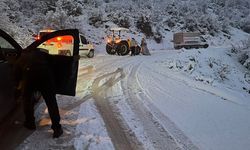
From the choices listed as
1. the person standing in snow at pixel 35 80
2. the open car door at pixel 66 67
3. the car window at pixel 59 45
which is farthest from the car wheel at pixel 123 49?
the person standing in snow at pixel 35 80

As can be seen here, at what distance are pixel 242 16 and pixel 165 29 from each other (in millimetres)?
17972

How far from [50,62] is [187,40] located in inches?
1221

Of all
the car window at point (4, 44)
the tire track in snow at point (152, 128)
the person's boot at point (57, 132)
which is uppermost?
the car window at point (4, 44)

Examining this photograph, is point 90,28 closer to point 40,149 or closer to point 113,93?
point 113,93

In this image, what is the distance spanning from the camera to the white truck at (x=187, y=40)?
36469 mm

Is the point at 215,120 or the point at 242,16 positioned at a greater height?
the point at 242,16

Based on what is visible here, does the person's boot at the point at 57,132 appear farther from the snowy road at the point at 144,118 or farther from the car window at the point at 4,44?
the car window at the point at 4,44

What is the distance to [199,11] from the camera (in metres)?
50.4

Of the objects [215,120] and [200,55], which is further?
[200,55]

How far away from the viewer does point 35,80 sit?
6520mm

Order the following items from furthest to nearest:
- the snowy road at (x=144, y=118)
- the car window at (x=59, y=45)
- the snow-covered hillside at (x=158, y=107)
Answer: the car window at (x=59, y=45) < the snow-covered hillside at (x=158, y=107) < the snowy road at (x=144, y=118)

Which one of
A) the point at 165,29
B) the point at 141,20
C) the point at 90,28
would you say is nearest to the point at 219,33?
the point at 165,29

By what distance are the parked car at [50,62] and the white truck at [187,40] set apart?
2978 centimetres

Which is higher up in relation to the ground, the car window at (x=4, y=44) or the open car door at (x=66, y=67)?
the car window at (x=4, y=44)
